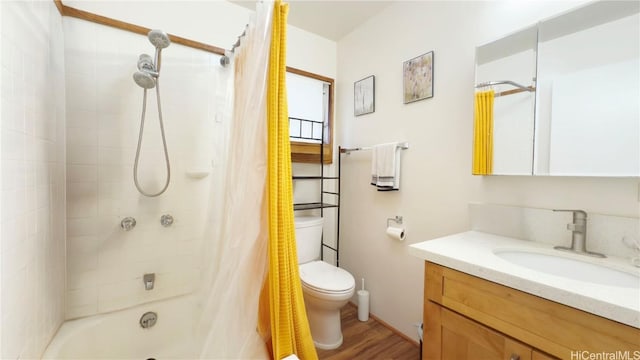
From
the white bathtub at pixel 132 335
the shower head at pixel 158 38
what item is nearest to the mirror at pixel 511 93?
the shower head at pixel 158 38

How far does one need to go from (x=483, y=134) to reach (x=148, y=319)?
2231 millimetres

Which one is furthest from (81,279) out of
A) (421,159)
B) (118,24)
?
(421,159)

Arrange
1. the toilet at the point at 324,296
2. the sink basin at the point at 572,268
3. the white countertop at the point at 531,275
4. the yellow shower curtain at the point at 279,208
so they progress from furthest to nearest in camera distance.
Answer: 1. the toilet at the point at 324,296
2. the yellow shower curtain at the point at 279,208
3. the sink basin at the point at 572,268
4. the white countertop at the point at 531,275

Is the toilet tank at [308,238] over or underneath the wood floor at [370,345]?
over

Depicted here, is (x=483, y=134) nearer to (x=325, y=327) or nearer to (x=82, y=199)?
(x=325, y=327)

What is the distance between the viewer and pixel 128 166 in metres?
1.54

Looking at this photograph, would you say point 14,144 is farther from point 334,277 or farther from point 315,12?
point 315,12

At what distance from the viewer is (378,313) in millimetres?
1954

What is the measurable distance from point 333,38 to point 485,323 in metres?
2.43

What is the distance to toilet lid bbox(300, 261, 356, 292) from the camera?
62.0 inches

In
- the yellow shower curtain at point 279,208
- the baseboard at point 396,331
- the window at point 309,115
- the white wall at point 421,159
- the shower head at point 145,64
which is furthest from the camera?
the window at point 309,115

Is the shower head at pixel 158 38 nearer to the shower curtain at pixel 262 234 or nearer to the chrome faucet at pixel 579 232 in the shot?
the shower curtain at pixel 262 234

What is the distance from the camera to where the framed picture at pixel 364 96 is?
2.02 metres

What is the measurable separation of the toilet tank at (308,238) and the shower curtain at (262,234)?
2.62 feet
